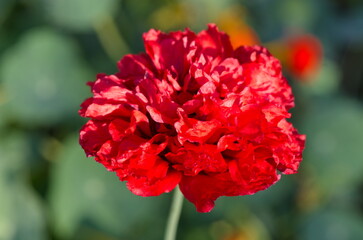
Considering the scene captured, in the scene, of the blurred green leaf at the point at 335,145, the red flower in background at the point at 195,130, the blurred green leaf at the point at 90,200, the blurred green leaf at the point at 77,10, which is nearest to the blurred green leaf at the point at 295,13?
the blurred green leaf at the point at 335,145

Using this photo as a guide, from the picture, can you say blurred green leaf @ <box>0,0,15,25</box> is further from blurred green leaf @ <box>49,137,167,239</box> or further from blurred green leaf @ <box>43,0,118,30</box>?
blurred green leaf @ <box>49,137,167,239</box>

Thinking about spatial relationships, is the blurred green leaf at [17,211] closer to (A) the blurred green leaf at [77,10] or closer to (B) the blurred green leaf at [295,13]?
(A) the blurred green leaf at [77,10]

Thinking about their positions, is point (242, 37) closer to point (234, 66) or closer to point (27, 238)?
point (27, 238)

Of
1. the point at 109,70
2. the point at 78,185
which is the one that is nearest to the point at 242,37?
the point at 109,70

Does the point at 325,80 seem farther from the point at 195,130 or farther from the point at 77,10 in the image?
the point at 195,130

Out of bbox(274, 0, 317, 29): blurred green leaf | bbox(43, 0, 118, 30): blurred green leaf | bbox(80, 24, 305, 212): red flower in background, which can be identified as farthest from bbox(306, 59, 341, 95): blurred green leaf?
bbox(80, 24, 305, 212): red flower in background

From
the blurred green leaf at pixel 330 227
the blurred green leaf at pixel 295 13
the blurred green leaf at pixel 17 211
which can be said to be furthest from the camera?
the blurred green leaf at pixel 295 13

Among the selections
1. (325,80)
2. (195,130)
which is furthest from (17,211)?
(325,80)
